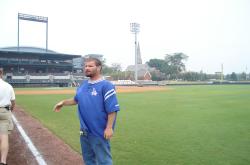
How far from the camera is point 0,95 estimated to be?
557 centimetres

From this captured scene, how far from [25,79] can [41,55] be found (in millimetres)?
9065

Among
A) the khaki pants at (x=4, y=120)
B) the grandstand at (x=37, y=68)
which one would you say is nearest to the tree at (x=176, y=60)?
the grandstand at (x=37, y=68)

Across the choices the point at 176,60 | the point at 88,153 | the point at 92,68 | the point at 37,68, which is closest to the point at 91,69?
the point at 92,68

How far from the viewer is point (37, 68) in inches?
2813

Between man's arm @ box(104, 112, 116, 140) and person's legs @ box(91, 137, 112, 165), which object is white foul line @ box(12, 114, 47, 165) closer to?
person's legs @ box(91, 137, 112, 165)

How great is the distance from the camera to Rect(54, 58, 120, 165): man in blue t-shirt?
3852mm

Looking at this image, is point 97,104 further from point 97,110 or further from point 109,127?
point 109,127

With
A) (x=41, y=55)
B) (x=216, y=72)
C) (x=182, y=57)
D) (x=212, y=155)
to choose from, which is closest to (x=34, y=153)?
(x=212, y=155)

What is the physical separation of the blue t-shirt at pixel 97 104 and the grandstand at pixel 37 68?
60.4 metres

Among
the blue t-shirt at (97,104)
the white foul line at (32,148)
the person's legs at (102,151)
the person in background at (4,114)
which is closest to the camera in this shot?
the blue t-shirt at (97,104)

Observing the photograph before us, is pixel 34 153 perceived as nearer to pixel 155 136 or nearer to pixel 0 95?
pixel 0 95

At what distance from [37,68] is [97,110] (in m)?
70.5

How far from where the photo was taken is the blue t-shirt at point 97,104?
384 centimetres

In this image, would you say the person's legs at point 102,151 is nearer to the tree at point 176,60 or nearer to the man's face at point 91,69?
the man's face at point 91,69
